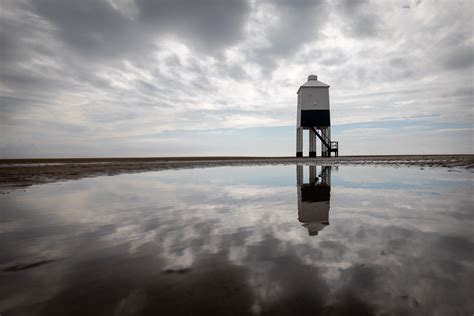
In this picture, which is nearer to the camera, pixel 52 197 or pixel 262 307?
pixel 262 307

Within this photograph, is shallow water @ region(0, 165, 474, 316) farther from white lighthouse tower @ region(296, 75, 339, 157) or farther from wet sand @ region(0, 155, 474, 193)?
white lighthouse tower @ region(296, 75, 339, 157)

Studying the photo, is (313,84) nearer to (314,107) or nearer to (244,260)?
(314,107)

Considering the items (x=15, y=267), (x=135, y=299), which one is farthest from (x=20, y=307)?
(x=15, y=267)

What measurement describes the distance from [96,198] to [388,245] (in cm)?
832

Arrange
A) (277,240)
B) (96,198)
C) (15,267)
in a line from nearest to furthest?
1. (15,267)
2. (277,240)
3. (96,198)

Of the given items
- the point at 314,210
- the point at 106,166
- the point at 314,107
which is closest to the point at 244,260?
the point at 314,210

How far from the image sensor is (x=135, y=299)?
237 cm

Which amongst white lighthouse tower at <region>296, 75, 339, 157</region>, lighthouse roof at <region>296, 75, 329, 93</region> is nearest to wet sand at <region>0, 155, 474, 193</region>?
white lighthouse tower at <region>296, 75, 339, 157</region>

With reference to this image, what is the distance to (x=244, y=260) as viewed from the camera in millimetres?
3207

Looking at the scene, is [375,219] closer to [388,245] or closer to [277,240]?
[388,245]

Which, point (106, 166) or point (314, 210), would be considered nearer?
point (314, 210)

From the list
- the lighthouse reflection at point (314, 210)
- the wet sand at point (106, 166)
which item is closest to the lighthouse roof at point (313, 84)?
the wet sand at point (106, 166)

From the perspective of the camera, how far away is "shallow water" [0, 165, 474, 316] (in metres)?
2.26

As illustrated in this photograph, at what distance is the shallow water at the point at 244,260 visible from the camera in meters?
2.26
